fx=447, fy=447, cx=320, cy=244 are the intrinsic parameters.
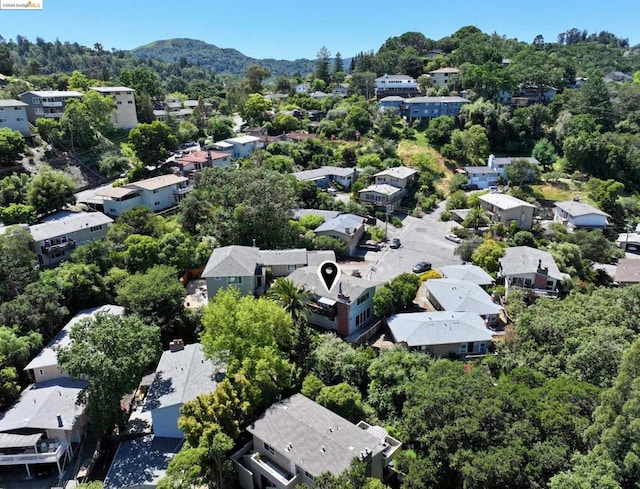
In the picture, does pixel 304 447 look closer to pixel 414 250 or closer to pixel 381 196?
pixel 414 250

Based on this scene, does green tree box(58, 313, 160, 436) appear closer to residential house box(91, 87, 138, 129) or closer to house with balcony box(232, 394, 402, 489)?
house with balcony box(232, 394, 402, 489)

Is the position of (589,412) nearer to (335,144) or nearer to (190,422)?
(190,422)

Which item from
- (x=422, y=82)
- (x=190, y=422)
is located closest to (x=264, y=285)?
(x=190, y=422)

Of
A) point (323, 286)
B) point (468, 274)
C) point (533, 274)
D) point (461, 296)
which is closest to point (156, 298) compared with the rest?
point (323, 286)

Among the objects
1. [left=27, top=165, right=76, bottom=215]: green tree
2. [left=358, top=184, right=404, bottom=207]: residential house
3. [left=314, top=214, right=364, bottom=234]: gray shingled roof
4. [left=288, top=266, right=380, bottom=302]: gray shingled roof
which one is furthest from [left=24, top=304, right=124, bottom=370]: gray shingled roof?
[left=358, top=184, right=404, bottom=207]: residential house

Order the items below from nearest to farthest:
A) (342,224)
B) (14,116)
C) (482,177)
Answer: (342,224) < (14,116) < (482,177)

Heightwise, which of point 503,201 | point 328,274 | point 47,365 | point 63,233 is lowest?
point 47,365
